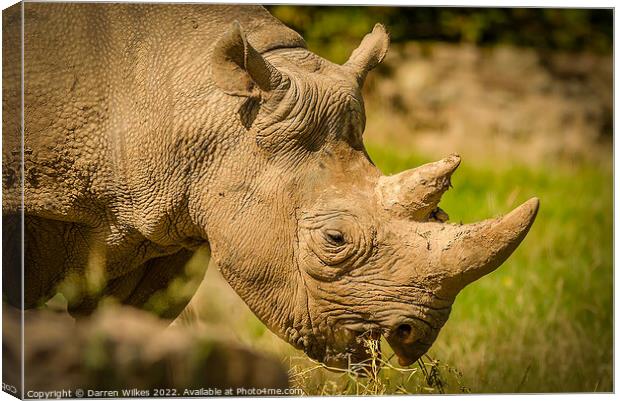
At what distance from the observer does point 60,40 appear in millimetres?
5793

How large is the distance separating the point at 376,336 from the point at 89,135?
1.45 m

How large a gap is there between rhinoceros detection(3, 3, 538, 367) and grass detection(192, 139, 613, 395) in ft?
1.58

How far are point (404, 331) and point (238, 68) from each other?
1260 millimetres

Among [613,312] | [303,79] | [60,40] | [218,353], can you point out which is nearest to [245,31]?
[303,79]

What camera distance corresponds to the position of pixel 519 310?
7.82 m

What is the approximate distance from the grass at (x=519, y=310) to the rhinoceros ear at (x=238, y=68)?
48.1 inches

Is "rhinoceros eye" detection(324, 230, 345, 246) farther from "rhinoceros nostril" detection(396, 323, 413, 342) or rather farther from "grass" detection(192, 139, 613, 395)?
"grass" detection(192, 139, 613, 395)

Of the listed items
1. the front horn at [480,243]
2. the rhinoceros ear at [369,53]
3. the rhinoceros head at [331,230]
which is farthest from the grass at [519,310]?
the rhinoceros ear at [369,53]

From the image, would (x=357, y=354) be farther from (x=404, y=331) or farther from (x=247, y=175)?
(x=247, y=175)

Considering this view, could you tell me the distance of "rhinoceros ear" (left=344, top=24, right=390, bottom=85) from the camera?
19.7 feet

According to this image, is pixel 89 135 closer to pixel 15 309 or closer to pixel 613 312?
pixel 15 309

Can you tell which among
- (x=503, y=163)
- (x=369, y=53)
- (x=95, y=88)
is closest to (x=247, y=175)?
(x=95, y=88)

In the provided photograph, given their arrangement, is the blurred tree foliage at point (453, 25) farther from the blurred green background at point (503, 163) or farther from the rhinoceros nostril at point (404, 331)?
the rhinoceros nostril at point (404, 331)

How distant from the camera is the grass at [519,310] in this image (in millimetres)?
6344
